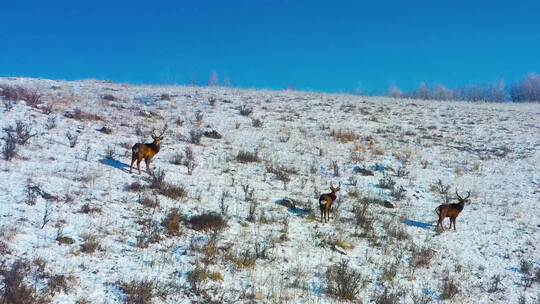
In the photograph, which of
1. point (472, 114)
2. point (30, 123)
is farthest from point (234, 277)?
point (472, 114)

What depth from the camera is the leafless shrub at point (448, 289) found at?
26.1 feet

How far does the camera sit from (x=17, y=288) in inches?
228

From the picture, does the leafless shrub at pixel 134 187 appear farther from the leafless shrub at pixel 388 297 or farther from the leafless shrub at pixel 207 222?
the leafless shrub at pixel 388 297

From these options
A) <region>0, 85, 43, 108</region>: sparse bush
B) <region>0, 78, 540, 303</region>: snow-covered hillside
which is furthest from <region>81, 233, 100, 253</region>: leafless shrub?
<region>0, 85, 43, 108</region>: sparse bush

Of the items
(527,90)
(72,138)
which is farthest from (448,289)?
→ (527,90)

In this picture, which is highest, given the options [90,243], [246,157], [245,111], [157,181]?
[245,111]

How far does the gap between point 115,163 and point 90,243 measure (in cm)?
480

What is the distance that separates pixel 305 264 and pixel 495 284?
134 inches

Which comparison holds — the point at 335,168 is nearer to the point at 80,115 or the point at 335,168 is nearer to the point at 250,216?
the point at 250,216

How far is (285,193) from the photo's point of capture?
39.6 ft

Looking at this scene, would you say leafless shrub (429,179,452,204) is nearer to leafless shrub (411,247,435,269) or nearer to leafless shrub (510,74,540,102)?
leafless shrub (411,247,435,269)

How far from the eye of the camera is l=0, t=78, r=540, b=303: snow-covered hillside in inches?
283

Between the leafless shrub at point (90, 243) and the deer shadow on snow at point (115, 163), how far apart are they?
401 cm

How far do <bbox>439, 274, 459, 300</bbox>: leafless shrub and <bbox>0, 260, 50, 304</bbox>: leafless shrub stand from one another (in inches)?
237
